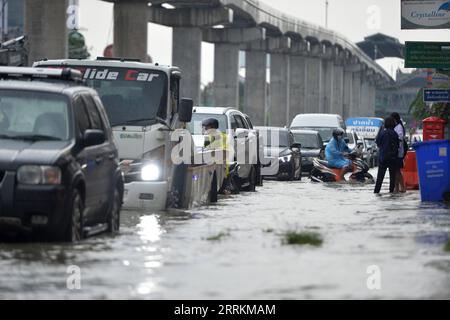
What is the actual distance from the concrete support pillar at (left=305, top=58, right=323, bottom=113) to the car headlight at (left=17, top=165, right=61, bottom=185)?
105899 millimetres

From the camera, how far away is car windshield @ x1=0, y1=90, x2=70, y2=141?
1667 cm

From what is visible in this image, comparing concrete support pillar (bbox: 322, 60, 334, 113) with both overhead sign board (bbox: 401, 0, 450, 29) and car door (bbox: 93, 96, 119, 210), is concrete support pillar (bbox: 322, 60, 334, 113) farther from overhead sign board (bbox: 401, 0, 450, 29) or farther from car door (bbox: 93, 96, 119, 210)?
car door (bbox: 93, 96, 119, 210)

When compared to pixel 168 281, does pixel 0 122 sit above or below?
above

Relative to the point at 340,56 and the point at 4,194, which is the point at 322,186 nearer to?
the point at 4,194

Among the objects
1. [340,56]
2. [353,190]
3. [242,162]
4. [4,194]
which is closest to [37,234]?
[4,194]

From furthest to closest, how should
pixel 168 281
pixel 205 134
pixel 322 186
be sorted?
pixel 322 186, pixel 205 134, pixel 168 281

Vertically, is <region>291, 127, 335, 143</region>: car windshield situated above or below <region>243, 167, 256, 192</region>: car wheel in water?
above

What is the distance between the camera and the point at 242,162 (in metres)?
32.8

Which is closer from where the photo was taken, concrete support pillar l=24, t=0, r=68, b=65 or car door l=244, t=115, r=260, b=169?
car door l=244, t=115, r=260, b=169

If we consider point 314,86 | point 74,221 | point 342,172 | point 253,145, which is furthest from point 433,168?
point 314,86

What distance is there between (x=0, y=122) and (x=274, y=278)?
211 inches

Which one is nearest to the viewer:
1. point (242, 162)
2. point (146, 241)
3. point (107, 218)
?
point (146, 241)

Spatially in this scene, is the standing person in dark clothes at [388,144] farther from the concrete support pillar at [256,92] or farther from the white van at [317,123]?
the concrete support pillar at [256,92]

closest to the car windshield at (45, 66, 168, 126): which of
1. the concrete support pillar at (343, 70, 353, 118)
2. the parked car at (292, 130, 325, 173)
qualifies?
the parked car at (292, 130, 325, 173)
